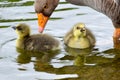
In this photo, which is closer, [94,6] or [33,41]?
[33,41]

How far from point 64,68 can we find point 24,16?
2494 mm

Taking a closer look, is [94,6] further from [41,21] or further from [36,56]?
[36,56]

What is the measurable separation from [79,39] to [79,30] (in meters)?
0.22

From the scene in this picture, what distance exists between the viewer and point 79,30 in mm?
7422

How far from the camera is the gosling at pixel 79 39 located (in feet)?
24.8

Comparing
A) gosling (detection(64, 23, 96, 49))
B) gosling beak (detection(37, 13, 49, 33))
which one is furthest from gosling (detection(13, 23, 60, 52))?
gosling beak (detection(37, 13, 49, 33))

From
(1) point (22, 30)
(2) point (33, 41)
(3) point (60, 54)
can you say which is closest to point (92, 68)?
(3) point (60, 54)

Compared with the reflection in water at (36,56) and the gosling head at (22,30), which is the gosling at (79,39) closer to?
the reflection in water at (36,56)

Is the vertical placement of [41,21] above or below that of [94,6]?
below

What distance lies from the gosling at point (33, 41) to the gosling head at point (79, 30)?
0.95 ft

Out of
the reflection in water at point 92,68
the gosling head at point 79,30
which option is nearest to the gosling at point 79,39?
the gosling head at point 79,30

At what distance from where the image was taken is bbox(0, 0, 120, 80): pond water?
6527 millimetres

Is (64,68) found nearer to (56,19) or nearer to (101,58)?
(101,58)

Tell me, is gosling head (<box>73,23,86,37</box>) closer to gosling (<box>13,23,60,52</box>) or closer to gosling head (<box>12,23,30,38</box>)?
gosling (<box>13,23,60,52</box>)
